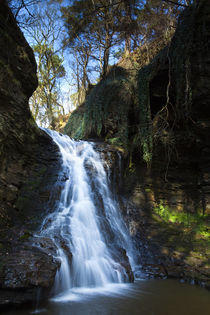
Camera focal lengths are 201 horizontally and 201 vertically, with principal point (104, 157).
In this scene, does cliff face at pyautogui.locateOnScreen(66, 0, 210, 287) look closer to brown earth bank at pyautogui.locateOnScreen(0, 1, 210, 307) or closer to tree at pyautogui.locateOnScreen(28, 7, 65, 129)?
brown earth bank at pyautogui.locateOnScreen(0, 1, 210, 307)

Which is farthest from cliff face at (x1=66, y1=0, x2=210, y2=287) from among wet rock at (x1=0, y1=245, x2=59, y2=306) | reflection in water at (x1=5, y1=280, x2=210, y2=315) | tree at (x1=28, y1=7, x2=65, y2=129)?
tree at (x1=28, y1=7, x2=65, y2=129)

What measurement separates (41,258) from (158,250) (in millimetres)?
3795

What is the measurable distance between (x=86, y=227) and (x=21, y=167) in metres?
2.78

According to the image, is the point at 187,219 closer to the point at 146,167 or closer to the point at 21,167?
the point at 146,167

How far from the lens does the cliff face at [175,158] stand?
6.06 meters

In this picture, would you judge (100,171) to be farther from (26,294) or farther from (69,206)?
(26,294)

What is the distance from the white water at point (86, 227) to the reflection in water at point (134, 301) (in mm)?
278

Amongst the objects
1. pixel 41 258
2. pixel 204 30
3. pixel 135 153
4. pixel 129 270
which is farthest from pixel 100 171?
pixel 204 30

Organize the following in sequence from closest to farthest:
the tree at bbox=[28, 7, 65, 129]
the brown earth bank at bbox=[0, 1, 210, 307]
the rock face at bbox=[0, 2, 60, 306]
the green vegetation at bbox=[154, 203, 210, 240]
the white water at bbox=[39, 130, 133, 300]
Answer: the rock face at bbox=[0, 2, 60, 306], the white water at bbox=[39, 130, 133, 300], the brown earth bank at bbox=[0, 1, 210, 307], the green vegetation at bbox=[154, 203, 210, 240], the tree at bbox=[28, 7, 65, 129]

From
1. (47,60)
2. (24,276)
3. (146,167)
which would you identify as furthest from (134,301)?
(47,60)

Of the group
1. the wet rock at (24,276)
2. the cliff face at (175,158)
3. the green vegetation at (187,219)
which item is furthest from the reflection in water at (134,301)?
the green vegetation at (187,219)

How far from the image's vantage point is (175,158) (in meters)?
8.20

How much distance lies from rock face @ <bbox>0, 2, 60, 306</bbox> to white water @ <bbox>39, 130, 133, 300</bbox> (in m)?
0.45

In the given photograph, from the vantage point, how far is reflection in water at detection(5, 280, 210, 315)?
3.13 meters
